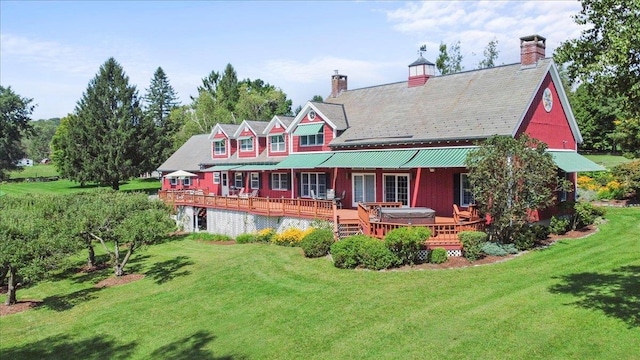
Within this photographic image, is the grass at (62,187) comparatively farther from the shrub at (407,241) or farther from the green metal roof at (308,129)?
the shrub at (407,241)

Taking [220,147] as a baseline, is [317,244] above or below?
below

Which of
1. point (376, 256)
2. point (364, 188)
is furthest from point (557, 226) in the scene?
point (364, 188)

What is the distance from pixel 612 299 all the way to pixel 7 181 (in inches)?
3451

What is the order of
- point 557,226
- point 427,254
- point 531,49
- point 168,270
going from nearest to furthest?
point 427,254 < point 557,226 < point 168,270 < point 531,49

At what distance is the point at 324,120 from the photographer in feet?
95.9

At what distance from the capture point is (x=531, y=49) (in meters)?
23.6

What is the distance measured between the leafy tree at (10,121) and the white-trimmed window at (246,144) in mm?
52698

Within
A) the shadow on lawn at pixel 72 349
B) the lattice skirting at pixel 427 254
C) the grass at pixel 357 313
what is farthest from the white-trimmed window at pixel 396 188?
the shadow on lawn at pixel 72 349

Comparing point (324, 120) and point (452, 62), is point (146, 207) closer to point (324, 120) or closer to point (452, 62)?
point (324, 120)

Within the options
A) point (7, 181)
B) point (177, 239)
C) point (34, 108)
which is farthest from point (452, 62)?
point (7, 181)

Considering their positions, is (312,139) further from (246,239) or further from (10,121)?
(10,121)

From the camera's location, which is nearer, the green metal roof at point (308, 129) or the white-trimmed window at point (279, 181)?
the green metal roof at point (308, 129)

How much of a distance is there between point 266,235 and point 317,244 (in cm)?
633

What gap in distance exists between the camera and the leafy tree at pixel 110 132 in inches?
2087
